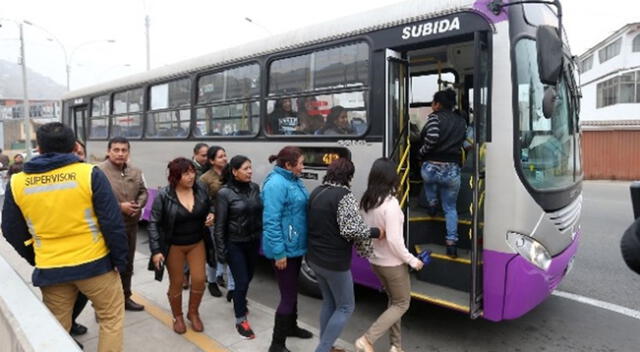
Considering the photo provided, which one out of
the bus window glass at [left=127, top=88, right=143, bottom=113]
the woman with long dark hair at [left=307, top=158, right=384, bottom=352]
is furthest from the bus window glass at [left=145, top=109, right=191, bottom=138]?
the woman with long dark hair at [left=307, top=158, right=384, bottom=352]

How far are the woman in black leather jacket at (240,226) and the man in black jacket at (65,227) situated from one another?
105 cm

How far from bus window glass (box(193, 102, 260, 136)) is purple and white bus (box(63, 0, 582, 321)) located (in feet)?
0.07

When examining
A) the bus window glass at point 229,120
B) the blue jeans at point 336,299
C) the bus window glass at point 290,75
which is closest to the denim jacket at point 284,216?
the blue jeans at point 336,299

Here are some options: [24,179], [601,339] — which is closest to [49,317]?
[24,179]

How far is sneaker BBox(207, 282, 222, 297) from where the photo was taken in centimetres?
512

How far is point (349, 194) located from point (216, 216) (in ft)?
4.43

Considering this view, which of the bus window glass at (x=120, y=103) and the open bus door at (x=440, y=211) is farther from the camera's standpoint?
the bus window glass at (x=120, y=103)

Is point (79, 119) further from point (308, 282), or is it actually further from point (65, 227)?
point (65, 227)

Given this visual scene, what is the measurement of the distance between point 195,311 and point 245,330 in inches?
20.7

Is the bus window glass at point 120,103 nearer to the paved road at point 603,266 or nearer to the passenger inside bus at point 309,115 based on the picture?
the passenger inside bus at point 309,115

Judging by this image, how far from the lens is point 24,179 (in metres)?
2.85

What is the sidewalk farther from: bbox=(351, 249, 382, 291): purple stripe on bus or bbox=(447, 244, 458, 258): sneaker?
bbox=(447, 244, 458, 258): sneaker

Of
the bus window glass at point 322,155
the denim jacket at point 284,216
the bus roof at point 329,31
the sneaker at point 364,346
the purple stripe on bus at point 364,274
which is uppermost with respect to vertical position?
the bus roof at point 329,31

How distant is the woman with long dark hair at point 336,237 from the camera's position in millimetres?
3232
